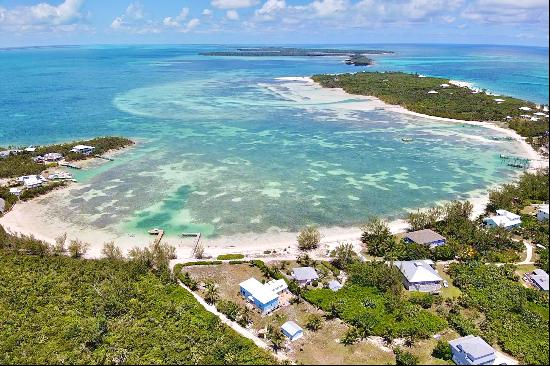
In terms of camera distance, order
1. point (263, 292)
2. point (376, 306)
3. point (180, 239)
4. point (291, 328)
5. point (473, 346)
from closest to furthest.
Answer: point (473, 346) < point (291, 328) < point (376, 306) < point (263, 292) < point (180, 239)

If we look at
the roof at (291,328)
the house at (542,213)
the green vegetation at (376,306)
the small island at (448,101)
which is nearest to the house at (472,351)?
the green vegetation at (376,306)

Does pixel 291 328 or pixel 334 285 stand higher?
pixel 334 285

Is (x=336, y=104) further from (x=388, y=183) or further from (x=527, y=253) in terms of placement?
(x=527, y=253)

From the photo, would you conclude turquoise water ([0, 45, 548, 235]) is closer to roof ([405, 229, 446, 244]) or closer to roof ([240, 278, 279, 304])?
roof ([405, 229, 446, 244])

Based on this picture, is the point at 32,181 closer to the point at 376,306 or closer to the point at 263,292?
the point at 263,292

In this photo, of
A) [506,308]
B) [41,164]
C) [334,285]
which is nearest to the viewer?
[506,308]

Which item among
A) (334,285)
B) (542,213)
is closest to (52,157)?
(334,285)
